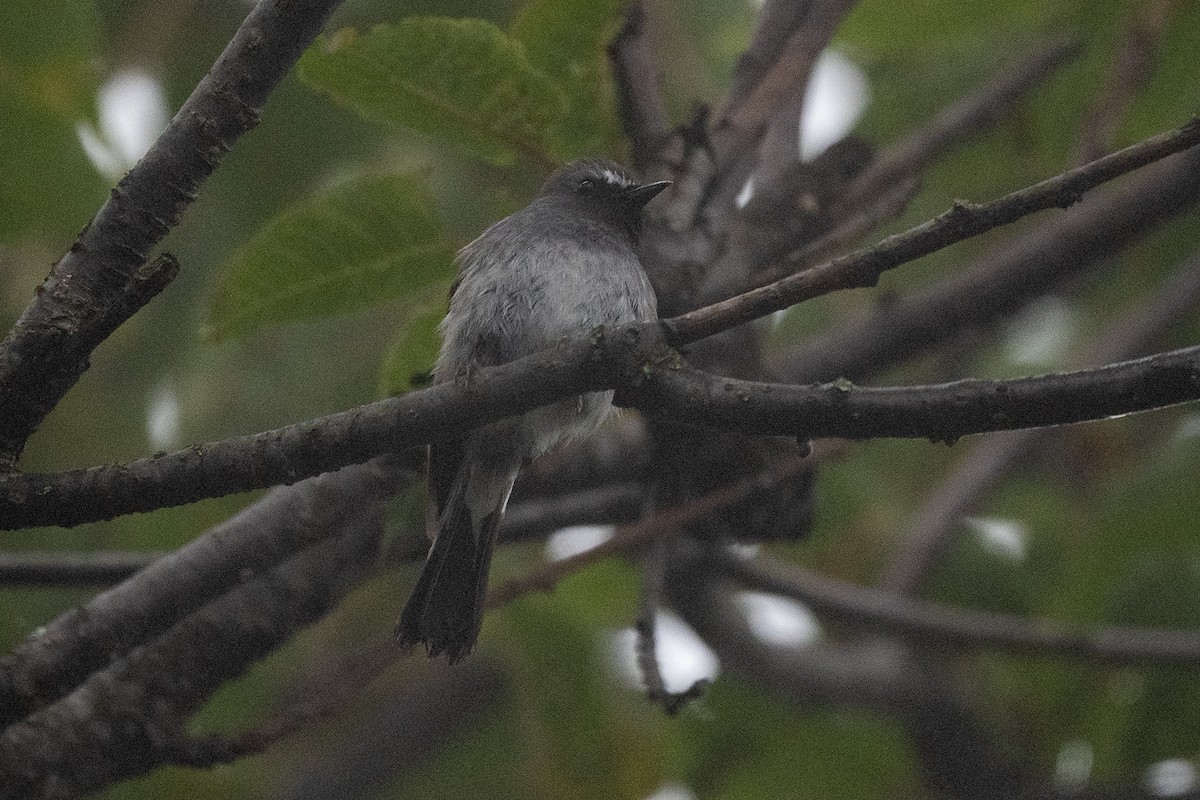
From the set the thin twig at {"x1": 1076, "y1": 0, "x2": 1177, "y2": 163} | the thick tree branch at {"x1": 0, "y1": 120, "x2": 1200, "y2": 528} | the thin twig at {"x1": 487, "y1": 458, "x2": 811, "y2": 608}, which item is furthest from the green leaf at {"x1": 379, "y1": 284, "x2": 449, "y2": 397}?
the thin twig at {"x1": 1076, "y1": 0, "x2": 1177, "y2": 163}

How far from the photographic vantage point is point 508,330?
4.16 metres

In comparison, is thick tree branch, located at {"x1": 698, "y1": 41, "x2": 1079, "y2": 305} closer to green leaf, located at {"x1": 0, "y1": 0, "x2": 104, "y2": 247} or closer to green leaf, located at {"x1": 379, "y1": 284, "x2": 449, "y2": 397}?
green leaf, located at {"x1": 379, "y1": 284, "x2": 449, "y2": 397}

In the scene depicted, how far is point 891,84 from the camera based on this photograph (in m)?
6.02

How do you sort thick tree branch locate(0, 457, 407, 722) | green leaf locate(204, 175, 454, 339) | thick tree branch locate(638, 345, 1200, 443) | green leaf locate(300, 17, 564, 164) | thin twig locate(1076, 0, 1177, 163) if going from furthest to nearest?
thin twig locate(1076, 0, 1177, 163)
green leaf locate(204, 175, 454, 339)
green leaf locate(300, 17, 564, 164)
thick tree branch locate(0, 457, 407, 722)
thick tree branch locate(638, 345, 1200, 443)

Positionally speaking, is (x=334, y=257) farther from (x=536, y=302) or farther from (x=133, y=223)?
(x=133, y=223)

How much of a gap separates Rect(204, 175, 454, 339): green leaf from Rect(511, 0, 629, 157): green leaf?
0.58 meters

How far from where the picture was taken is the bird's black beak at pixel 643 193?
14.1 ft

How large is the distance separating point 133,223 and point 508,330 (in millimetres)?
1636

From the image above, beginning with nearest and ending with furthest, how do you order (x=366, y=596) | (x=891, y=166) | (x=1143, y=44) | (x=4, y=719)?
(x=4, y=719), (x=1143, y=44), (x=891, y=166), (x=366, y=596)

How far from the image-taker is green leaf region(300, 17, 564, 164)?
346cm

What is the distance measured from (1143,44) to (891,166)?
97 centimetres

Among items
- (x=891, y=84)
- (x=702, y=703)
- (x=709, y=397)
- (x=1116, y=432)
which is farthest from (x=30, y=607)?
(x=1116, y=432)

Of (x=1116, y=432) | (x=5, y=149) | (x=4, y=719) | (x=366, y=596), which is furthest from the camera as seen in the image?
(x=1116, y=432)

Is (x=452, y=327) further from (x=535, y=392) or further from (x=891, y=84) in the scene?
(x=891, y=84)
